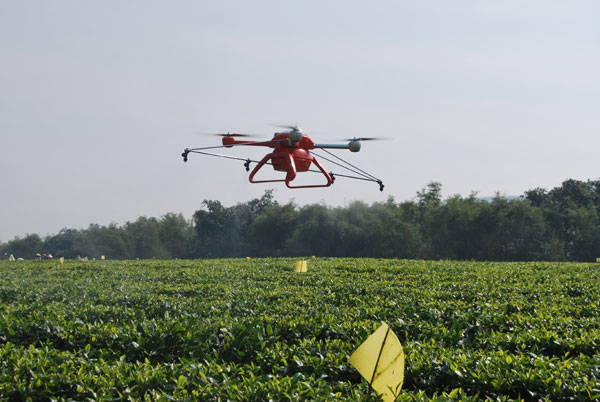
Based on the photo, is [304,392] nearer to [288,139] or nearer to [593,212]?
[288,139]

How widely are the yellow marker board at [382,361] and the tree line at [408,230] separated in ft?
133

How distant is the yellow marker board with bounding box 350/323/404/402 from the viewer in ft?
13.0

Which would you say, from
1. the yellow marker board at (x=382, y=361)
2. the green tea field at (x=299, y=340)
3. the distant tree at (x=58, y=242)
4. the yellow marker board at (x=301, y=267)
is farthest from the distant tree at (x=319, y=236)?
the distant tree at (x=58, y=242)

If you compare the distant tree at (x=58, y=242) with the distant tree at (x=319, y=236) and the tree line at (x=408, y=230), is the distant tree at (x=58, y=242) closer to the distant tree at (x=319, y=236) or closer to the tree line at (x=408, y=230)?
the tree line at (x=408, y=230)

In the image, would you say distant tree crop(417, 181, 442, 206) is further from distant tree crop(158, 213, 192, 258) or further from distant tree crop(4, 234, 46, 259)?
distant tree crop(4, 234, 46, 259)

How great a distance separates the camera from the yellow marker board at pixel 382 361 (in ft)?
13.0

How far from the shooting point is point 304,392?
4094 millimetres

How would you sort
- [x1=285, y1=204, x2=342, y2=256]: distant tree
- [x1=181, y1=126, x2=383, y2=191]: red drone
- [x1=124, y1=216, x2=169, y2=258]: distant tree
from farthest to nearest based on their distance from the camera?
[x1=124, y1=216, x2=169, y2=258]: distant tree < [x1=285, y1=204, x2=342, y2=256]: distant tree < [x1=181, y1=126, x2=383, y2=191]: red drone

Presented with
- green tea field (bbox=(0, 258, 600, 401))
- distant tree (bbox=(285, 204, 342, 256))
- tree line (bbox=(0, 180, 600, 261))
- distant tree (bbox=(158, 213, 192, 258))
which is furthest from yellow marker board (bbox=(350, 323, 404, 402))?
distant tree (bbox=(158, 213, 192, 258))

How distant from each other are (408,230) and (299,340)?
3987 cm

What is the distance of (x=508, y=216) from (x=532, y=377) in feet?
136

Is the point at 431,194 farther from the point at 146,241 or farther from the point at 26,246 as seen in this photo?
the point at 26,246

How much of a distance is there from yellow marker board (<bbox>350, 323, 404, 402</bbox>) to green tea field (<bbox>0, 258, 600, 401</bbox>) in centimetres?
16

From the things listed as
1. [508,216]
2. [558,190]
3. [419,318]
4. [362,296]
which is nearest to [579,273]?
[362,296]
